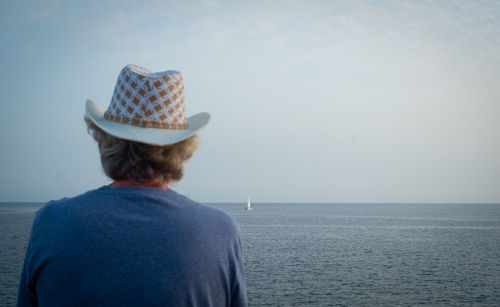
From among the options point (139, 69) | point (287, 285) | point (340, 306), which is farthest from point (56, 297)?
point (287, 285)

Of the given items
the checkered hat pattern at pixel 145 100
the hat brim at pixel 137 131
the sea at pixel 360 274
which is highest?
the checkered hat pattern at pixel 145 100

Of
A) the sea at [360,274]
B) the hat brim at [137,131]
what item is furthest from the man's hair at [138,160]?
the sea at [360,274]

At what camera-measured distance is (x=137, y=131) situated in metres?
1.77

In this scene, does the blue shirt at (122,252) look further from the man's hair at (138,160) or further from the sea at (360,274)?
the sea at (360,274)

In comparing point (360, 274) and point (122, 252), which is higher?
point (122, 252)

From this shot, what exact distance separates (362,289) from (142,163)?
21.7m

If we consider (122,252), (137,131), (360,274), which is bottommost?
(360,274)

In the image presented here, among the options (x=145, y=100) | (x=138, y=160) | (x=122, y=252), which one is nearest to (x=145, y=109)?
(x=145, y=100)

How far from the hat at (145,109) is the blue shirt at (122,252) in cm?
28

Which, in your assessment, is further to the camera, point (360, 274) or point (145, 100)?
point (360, 274)

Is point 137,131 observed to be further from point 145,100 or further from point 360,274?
point 360,274

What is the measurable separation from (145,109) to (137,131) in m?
0.13

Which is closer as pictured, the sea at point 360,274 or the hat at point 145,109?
the hat at point 145,109

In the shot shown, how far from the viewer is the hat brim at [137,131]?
1.73 metres
